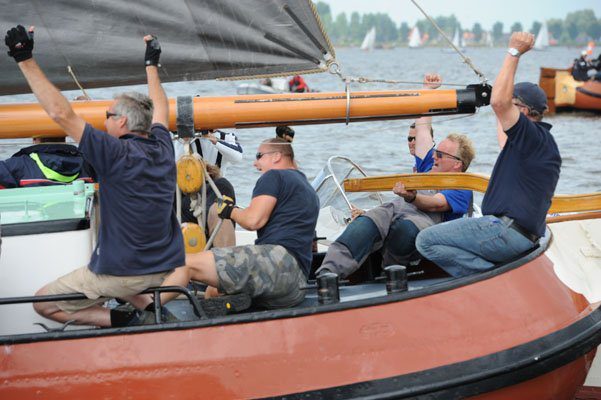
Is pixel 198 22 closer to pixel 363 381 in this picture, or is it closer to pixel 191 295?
pixel 191 295

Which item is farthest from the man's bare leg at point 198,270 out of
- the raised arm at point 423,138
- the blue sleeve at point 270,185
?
the raised arm at point 423,138

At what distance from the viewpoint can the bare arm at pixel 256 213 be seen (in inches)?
231

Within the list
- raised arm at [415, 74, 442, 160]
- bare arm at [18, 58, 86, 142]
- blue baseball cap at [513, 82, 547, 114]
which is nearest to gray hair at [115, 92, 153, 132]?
bare arm at [18, 58, 86, 142]

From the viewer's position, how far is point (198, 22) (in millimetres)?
6375

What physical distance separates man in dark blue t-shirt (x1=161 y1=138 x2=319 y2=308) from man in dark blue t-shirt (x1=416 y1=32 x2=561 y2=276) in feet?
2.53

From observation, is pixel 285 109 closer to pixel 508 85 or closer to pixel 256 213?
pixel 256 213

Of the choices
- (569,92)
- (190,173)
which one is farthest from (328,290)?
(569,92)

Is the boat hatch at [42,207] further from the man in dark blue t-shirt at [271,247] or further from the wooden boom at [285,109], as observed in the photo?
the man in dark blue t-shirt at [271,247]

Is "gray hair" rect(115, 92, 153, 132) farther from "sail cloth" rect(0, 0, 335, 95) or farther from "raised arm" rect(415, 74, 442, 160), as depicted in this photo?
"raised arm" rect(415, 74, 442, 160)

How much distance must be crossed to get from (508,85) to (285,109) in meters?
1.43

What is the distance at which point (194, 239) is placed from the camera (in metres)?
6.39

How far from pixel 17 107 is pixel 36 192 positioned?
49cm

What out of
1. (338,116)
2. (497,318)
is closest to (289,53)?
(338,116)

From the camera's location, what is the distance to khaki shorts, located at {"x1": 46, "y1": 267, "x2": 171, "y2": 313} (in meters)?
5.44
